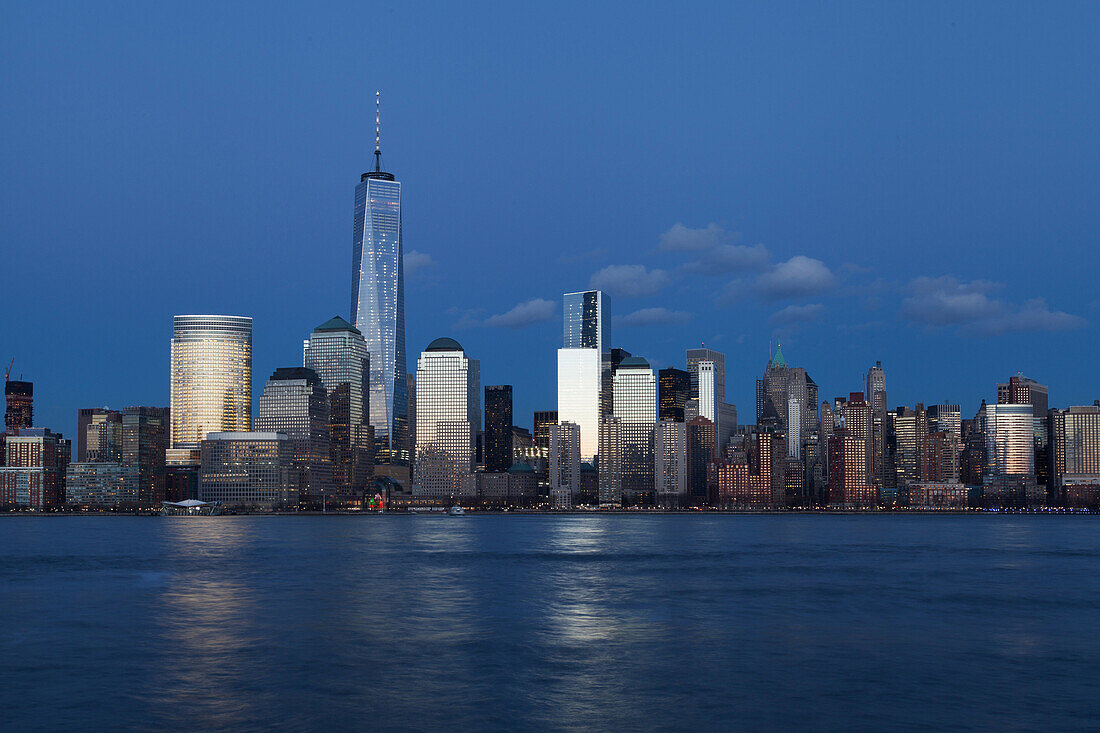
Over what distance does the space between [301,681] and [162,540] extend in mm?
137928

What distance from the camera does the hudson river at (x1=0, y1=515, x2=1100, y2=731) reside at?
133 ft

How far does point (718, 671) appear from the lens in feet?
160

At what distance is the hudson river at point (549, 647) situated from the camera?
40688mm

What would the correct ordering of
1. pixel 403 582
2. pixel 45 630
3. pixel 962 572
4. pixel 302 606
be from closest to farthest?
pixel 45 630, pixel 302 606, pixel 403 582, pixel 962 572

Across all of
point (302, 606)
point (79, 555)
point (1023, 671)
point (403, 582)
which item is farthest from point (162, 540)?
point (1023, 671)

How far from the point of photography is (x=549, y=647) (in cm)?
5556

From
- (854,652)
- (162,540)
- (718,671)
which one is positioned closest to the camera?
(718,671)

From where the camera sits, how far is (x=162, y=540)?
174 m

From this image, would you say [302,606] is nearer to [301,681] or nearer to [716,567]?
[301,681]

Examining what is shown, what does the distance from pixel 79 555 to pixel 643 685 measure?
348 ft

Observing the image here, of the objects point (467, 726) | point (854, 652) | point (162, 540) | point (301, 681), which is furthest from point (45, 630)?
point (162, 540)

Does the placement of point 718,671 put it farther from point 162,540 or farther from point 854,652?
point 162,540

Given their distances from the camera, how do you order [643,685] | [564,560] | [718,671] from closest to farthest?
[643,685], [718,671], [564,560]

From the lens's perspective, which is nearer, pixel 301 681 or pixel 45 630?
pixel 301 681
